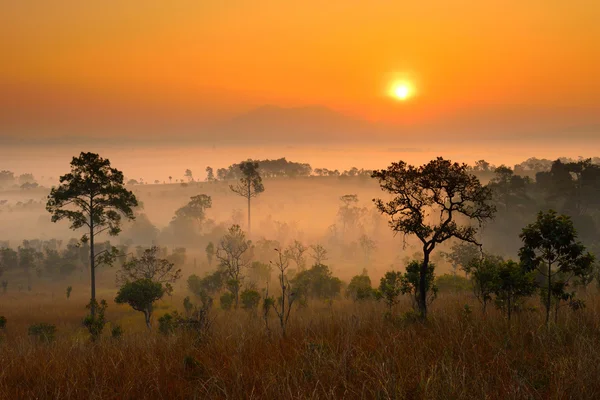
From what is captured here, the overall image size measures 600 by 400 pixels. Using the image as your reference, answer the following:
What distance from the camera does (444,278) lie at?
150 feet

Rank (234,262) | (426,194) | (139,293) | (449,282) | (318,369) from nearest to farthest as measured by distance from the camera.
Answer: (318,369)
(426,194)
(139,293)
(449,282)
(234,262)

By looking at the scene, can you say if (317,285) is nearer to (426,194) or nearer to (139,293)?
(139,293)

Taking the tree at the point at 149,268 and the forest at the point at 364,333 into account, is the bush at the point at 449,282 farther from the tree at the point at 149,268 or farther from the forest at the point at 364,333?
the tree at the point at 149,268

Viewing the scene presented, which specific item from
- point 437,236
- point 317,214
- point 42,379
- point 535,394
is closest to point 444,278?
point 437,236

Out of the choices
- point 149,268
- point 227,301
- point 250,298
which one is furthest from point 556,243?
point 149,268

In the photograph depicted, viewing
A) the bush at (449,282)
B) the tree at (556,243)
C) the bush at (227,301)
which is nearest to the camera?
Answer: the tree at (556,243)

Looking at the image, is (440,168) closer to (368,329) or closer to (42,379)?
(368,329)

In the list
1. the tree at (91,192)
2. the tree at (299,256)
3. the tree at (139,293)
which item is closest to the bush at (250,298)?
the tree at (139,293)

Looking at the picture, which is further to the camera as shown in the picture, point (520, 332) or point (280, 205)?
point (280, 205)

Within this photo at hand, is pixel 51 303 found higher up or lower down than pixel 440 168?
lower down

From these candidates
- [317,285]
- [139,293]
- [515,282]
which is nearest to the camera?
[515,282]

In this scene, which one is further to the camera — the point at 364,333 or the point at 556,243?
the point at 556,243

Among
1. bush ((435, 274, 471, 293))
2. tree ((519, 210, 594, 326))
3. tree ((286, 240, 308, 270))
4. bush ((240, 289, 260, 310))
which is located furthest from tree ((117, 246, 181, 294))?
tree ((519, 210, 594, 326))

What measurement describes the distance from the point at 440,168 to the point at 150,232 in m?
117
